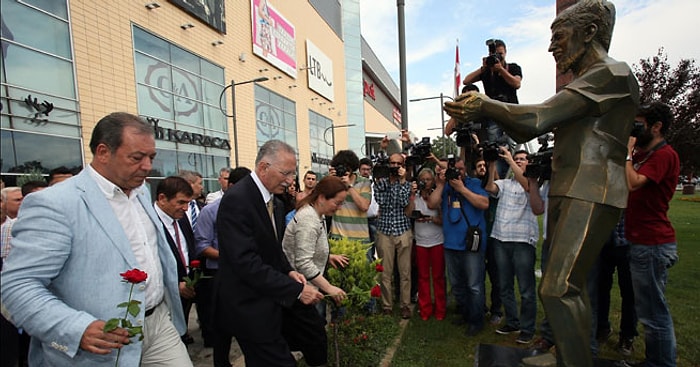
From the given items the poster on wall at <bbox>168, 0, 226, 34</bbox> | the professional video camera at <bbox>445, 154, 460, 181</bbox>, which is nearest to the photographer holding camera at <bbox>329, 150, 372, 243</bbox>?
the professional video camera at <bbox>445, 154, 460, 181</bbox>

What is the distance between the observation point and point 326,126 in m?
32.7

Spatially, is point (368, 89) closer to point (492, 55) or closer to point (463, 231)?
point (463, 231)

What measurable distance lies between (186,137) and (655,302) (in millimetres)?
15638

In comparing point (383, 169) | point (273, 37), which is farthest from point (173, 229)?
point (273, 37)

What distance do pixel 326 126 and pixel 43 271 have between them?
3172 cm

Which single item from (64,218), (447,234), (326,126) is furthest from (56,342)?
(326,126)

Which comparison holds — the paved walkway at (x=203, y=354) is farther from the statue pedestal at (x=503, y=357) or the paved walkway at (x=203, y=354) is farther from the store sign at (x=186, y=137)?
the store sign at (x=186, y=137)

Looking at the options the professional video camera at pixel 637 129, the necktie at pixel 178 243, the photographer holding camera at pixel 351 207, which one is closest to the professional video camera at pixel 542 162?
the professional video camera at pixel 637 129

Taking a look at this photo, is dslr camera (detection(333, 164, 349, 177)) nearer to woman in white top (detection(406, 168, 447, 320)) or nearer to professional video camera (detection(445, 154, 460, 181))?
woman in white top (detection(406, 168, 447, 320))

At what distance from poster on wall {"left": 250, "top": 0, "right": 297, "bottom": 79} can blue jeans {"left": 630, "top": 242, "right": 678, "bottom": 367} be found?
2125 centimetres

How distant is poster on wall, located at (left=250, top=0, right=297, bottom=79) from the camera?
21109mm

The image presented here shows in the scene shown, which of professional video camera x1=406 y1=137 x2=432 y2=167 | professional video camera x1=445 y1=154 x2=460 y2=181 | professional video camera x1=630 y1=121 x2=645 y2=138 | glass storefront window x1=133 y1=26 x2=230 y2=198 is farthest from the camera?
glass storefront window x1=133 y1=26 x2=230 y2=198

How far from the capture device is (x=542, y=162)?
292 cm

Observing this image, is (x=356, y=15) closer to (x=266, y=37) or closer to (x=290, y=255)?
(x=266, y=37)
